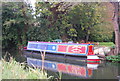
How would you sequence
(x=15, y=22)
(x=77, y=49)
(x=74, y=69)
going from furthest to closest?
(x=15, y=22), (x=77, y=49), (x=74, y=69)

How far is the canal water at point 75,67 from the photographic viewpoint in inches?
289

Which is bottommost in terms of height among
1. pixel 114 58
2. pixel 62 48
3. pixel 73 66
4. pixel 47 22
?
pixel 73 66

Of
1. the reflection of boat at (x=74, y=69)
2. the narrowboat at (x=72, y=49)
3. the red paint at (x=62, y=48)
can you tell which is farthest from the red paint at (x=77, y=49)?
the reflection of boat at (x=74, y=69)

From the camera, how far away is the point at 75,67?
28.9 ft

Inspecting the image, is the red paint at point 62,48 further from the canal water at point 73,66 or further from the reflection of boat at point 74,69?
the reflection of boat at point 74,69

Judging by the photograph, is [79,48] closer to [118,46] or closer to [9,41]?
[118,46]

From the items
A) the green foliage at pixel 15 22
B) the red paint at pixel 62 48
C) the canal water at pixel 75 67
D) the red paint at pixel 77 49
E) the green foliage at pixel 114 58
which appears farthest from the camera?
the green foliage at pixel 15 22

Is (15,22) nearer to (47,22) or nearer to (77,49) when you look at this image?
(47,22)

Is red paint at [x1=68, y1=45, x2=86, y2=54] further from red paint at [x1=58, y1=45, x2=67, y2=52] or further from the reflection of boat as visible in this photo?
the reflection of boat

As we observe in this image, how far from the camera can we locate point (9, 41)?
54.1 feet

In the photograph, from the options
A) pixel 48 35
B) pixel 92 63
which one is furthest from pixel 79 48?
pixel 48 35

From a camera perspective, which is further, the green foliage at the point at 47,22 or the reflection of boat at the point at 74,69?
the green foliage at the point at 47,22

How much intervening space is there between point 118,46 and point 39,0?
741 centimetres

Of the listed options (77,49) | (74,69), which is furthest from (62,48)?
(74,69)
